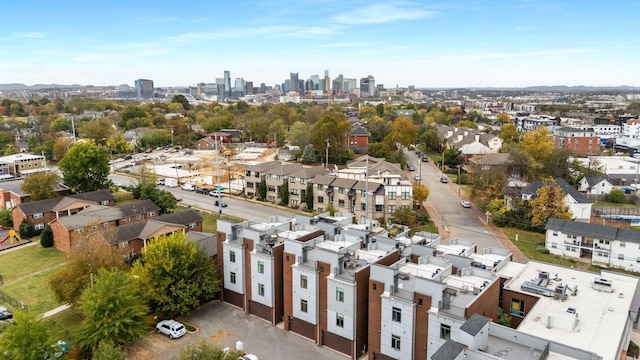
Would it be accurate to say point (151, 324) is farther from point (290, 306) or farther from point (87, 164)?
point (87, 164)

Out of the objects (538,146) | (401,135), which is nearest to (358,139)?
(401,135)

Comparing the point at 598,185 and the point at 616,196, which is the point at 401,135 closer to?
the point at 598,185

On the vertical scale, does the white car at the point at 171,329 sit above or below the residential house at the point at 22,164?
below

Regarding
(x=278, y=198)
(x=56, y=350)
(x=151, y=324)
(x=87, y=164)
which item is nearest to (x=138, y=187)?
(x=87, y=164)

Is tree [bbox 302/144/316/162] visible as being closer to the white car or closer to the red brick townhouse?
the red brick townhouse

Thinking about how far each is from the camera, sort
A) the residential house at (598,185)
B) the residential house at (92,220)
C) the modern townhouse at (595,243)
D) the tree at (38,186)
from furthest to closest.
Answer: the residential house at (598,185), the tree at (38,186), the residential house at (92,220), the modern townhouse at (595,243)

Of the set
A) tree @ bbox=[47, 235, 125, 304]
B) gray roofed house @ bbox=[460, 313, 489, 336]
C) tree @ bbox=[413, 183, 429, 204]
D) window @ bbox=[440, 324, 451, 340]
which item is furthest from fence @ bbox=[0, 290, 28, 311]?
tree @ bbox=[413, 183, 429, 204]

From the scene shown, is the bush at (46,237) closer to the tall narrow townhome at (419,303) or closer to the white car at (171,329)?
the white car at (171,329)

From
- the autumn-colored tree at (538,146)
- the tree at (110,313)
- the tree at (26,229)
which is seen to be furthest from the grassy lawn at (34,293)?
the autumn-colored tree at (538,146)
